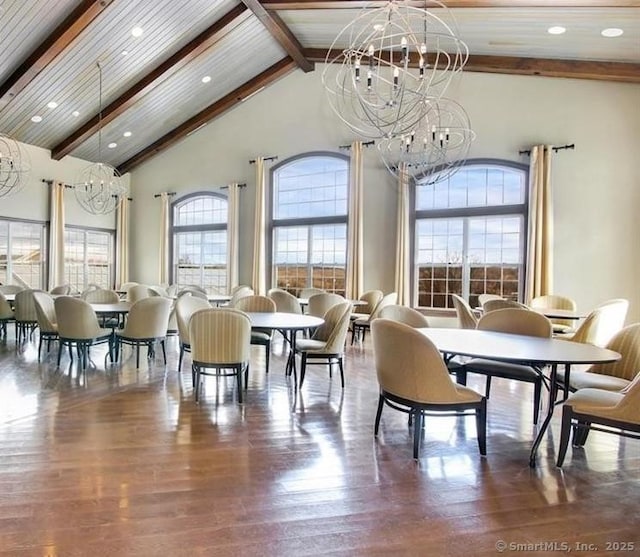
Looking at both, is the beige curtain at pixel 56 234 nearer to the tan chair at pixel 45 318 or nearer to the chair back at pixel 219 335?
the tan chair at pixel 45 318

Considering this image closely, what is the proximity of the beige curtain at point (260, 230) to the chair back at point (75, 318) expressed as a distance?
4427 mm

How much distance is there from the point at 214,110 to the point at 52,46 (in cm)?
361

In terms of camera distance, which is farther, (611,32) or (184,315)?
(611,32)

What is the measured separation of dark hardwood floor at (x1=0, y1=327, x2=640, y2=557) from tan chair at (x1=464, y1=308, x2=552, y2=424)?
0.40 meters

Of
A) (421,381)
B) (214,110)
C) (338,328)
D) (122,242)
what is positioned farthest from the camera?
(122,242)

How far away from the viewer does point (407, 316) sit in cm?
427

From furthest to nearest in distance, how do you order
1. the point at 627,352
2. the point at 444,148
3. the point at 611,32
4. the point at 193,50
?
the point at 444,148
the point at 193,50
the point at 611,32
the point at 627,352

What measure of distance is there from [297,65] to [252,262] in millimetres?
3924

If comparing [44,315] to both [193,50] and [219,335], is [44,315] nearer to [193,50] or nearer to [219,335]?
[219,335]

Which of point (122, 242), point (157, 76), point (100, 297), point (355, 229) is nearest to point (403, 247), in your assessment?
point (355, 229)

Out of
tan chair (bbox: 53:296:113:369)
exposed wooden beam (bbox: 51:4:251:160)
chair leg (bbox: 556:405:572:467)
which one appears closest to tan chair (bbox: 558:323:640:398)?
chair leg (bbox: 556:405:572:467)

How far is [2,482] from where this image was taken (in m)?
2.47

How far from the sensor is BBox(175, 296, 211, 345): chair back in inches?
185

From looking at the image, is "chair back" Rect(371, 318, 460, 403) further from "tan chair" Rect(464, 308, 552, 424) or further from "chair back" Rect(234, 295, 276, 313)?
"chair back" Rect(234, 295, 276, 313)
